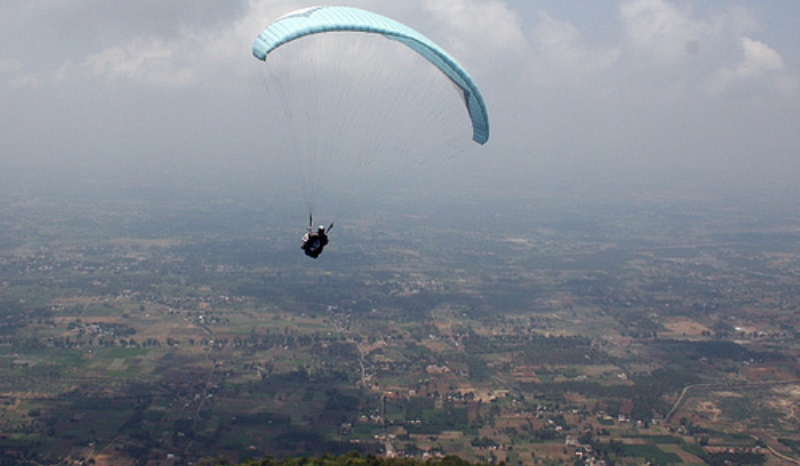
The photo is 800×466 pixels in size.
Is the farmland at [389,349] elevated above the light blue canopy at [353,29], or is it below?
below

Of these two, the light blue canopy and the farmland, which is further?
the farmland

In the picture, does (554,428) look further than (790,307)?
No

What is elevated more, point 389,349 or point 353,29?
point 353,29

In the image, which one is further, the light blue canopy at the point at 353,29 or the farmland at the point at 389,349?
the farmland at the point at 389,349

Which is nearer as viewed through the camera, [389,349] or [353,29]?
[353,29]

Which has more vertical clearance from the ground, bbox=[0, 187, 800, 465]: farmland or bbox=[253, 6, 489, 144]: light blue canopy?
bbox=[253, 6, 489, 144]: light blue canopy

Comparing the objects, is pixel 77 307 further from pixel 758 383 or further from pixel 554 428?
pixel 758 383

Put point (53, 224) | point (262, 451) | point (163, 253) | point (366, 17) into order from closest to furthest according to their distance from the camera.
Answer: point (366, 17), point (262, 451), point (163, 253), point (53, 224)

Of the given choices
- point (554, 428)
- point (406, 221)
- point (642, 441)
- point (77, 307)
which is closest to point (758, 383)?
point (642, 441)
